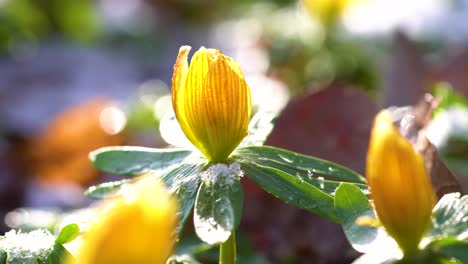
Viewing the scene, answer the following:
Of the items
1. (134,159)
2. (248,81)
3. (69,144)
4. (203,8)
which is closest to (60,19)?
(203,8)

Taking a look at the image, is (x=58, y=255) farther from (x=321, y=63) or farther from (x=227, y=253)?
(x=321, y=63)

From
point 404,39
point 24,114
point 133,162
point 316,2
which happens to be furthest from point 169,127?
point 24,114

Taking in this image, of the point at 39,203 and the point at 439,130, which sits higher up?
the point at 439,130

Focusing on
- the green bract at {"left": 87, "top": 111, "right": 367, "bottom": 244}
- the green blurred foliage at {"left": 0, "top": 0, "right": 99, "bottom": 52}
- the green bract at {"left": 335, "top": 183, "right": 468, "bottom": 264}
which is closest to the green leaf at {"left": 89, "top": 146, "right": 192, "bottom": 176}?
the green bract at {"left": 87, "top": 111, "right": 367, "bottom": 244}

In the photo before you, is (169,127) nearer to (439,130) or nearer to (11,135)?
(439,130)

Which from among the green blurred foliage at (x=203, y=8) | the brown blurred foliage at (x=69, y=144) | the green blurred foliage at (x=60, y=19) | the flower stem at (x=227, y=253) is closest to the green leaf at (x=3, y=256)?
the flower stem at (x=227, y=253)

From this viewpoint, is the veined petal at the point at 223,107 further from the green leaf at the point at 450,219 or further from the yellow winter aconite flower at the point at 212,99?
the green leaf at the point at 450,219

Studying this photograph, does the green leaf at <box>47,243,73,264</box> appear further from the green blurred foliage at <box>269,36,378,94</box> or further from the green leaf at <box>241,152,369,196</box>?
the green blurred foliage at <box>269,36,378,94</box>
